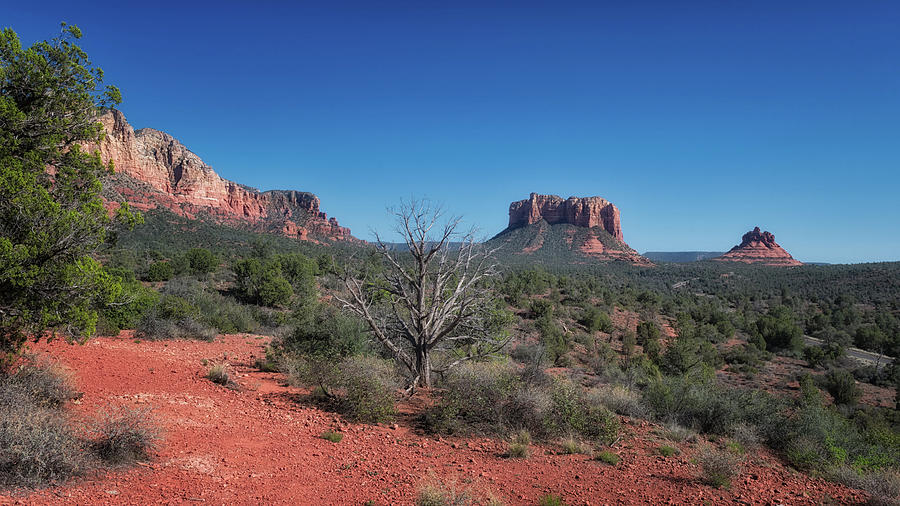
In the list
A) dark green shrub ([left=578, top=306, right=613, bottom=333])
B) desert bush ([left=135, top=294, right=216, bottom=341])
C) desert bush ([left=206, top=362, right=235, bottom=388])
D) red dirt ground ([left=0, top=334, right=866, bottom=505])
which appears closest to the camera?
red dirt ground ([left=0, top=334, right=866, bottom=505])

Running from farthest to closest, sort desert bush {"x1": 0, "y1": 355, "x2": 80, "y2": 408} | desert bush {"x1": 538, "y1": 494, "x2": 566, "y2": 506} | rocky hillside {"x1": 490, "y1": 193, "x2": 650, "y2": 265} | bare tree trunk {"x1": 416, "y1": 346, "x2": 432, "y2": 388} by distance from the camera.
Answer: rocky hillside {"x1": 490, "y1": 193, "x2": 650, "y2": 265}, bare tree trunk {"x1": 416, "y1": 346, "x2": 432, "y2": 388}, desert bush {"x1": 0, "y1": 355, "x2": 80, "y2": 408}, desert bush {"x1": 538, "y1": 494, "x2": 566, "y2": 506}

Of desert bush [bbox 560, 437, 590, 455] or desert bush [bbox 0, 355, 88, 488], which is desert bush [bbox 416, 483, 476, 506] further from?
desert bush [bbox 0, 355, 88, 488]

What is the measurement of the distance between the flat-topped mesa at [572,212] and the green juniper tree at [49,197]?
109642 millimetres

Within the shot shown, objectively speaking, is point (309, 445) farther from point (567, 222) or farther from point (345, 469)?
point (567, 222)

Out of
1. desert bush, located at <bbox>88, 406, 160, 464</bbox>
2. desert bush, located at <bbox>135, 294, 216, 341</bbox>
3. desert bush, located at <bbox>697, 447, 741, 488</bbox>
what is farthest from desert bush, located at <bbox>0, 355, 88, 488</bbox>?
desert bush, located at <bbox>135, 294, 216, 341</bbox>

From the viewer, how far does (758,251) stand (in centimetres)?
11112

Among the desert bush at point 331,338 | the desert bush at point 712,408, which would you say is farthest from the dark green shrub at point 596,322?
the desert bush at point 331,338

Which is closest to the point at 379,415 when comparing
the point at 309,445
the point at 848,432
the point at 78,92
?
the point at 309,445

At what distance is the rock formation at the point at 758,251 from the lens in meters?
104

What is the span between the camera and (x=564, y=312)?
34.1m

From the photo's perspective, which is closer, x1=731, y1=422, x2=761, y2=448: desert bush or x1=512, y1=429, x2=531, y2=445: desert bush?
x1=512, y1=429, x2=531, y2=445: desert bush

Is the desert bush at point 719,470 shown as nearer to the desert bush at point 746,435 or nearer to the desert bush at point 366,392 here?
the desert bush at point 746,435

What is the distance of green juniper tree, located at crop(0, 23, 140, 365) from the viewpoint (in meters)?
6.01

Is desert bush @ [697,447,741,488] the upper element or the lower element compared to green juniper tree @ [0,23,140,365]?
lower
